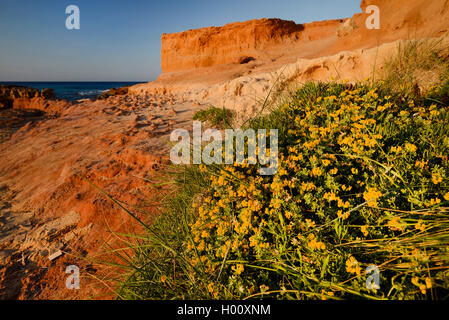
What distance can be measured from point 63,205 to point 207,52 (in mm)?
28884

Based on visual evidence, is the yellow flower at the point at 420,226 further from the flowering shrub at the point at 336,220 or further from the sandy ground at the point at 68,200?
the sandy ground at the point at 68,200

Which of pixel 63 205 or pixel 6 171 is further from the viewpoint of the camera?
pixel 6 171

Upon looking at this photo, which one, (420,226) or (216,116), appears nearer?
(420,226)

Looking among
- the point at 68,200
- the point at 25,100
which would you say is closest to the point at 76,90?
the point at 25,100

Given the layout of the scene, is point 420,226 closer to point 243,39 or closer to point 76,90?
point 243,39

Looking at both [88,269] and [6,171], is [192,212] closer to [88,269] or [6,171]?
[88,269]

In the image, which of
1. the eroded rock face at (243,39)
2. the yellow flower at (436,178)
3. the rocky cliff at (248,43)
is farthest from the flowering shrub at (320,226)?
the eroded rock face at (243,39)

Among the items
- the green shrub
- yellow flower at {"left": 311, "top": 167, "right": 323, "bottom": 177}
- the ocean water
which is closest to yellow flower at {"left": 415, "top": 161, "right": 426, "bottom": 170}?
yellow flower at {"left": 311, "top": 167, "right": 323, "bottom": 177}

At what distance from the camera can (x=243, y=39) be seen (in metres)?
25.1

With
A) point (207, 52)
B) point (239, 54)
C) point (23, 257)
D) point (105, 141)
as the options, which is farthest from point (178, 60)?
point (23, 257)

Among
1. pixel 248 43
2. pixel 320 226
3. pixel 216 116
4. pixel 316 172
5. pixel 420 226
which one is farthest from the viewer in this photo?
pixel 248 43

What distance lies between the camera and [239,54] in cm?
2495

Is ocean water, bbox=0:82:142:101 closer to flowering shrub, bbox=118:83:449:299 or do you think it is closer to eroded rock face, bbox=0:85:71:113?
eroded rock face, bbox=0:85:71:113

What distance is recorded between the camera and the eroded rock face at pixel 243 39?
23.6 m
